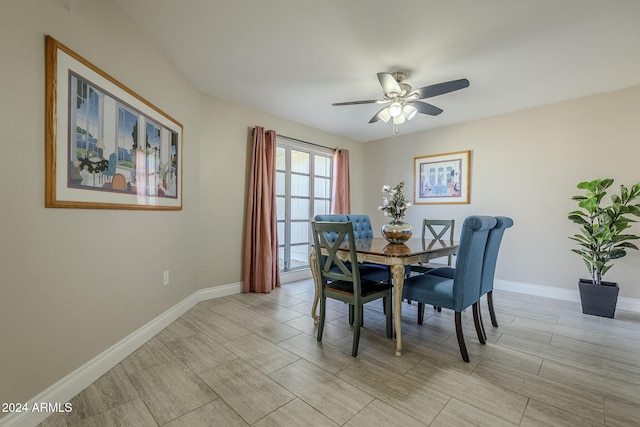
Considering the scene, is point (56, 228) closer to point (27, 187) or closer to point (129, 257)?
point (27, 187)

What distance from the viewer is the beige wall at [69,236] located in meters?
1.24

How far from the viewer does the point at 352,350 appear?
82.0 inches

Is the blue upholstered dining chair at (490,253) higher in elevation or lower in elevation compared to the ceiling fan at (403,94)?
lower

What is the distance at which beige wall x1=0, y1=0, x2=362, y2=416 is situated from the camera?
124 centimetres

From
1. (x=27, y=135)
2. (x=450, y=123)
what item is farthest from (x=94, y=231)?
(x=450, y=123)

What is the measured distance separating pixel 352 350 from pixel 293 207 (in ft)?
8.79

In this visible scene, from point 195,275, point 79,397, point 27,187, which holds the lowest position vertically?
point 79,397

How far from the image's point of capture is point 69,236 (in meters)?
1.53

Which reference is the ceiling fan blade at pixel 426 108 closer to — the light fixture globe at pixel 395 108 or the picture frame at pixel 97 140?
the light fixture globe at pixel 395 108

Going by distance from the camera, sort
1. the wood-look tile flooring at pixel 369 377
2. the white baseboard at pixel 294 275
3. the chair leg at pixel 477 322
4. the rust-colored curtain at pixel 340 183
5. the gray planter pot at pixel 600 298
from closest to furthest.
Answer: the wood-look tile flooring at pixel 369 377
the chair leg at pixel 477 322
the gray planter pot at pixel 600 298
the white baseboard at pixel 294 275
the rust-colored curtain at pixel 340 183

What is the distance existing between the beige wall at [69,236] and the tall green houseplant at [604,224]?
4238 mm

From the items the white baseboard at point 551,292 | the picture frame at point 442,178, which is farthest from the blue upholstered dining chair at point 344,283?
the picture frame at point 442,178

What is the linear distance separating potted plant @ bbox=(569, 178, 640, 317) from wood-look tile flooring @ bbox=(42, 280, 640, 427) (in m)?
0.24

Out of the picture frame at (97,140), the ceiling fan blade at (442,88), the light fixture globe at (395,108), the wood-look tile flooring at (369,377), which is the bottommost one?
the wood-look tile flooring at (369,377)
